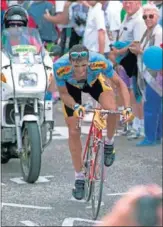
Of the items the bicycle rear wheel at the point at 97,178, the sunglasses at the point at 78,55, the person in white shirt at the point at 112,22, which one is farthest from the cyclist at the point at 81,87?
the person in white shirt at the point at 112,22

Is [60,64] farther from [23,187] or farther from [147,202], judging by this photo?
[147,202]

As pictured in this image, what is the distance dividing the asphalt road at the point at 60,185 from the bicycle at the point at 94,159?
151 mm

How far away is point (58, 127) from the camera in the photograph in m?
11.5

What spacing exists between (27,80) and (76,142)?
4.14 feet

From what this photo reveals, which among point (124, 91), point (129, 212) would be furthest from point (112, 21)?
point (129, 212)

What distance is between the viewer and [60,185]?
779cm

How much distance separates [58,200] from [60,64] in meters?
1.39

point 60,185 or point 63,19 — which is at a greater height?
point 63,19

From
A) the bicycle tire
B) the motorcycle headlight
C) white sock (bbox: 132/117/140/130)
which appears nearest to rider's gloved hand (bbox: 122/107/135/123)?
the bicycle tire

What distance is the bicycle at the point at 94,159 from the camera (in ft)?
20.4

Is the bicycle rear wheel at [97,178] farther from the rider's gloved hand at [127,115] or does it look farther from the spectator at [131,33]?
the spectator at [131,33]

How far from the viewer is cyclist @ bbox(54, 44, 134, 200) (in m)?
6.41

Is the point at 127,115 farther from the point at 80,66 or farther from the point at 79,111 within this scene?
the point at 80,66

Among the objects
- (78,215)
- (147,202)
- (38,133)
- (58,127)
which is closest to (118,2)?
(58,127)
